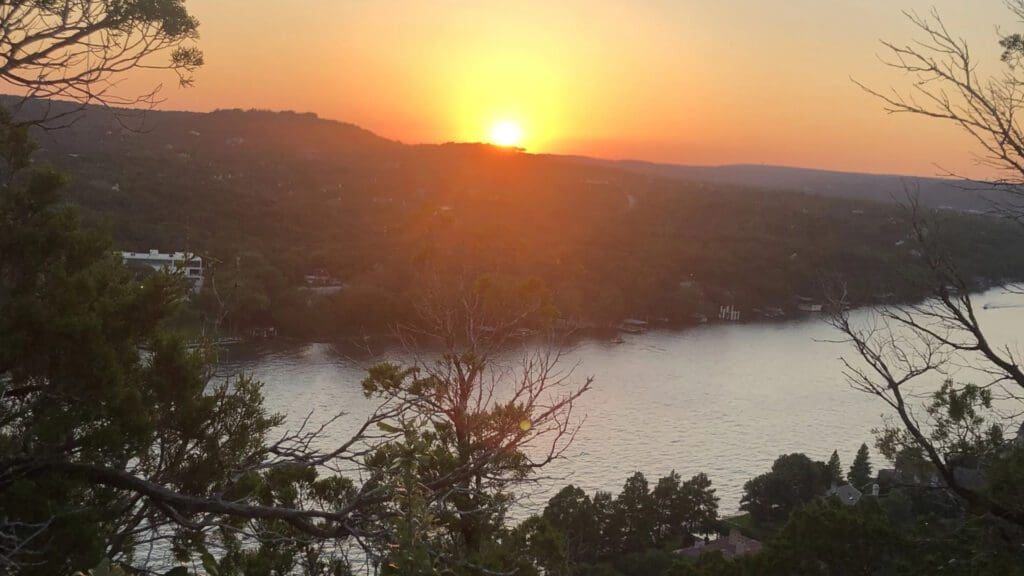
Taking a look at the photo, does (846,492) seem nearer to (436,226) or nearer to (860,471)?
(860,471)

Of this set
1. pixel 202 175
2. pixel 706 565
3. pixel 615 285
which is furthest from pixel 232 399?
pixel 202 175

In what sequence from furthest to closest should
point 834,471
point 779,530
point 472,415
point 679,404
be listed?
1. point 679,404
2. point 834,471
3. point 779,530
4. point 472,415

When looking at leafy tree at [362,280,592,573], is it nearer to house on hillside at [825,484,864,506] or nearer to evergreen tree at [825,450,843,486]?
house on hillside at [825,484,864,506]

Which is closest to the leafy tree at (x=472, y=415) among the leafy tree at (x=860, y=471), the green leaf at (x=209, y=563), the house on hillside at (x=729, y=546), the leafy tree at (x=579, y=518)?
the green leaf at (x=209, y=563)

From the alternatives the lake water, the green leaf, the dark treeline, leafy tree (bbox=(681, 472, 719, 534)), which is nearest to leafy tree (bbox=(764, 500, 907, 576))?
the dark treeline

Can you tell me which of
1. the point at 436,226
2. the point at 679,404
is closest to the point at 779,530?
the point at 679,404
